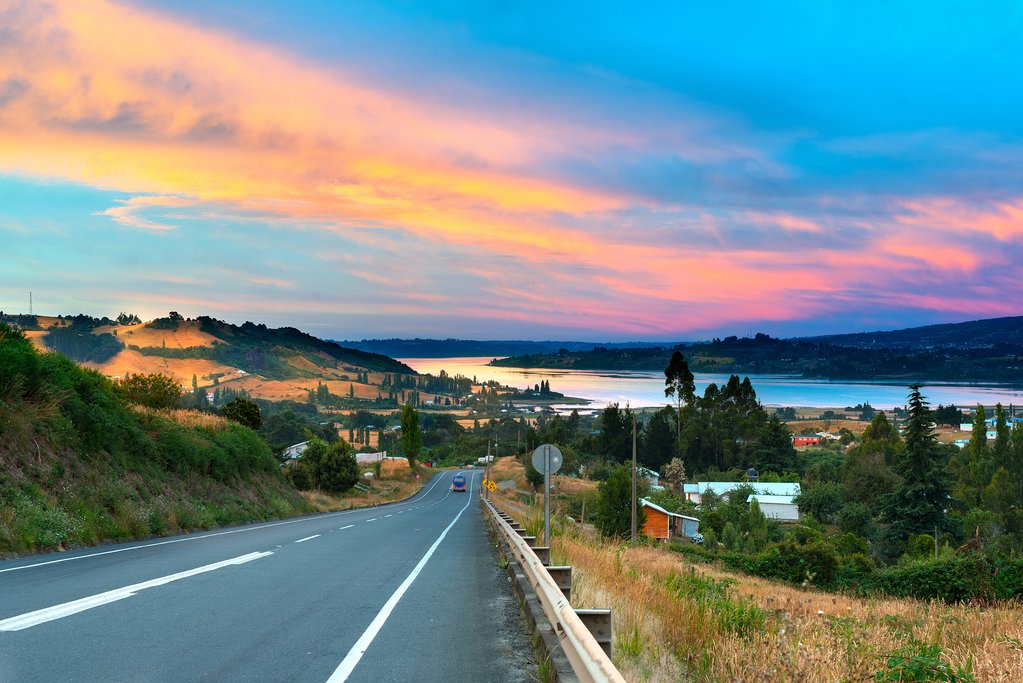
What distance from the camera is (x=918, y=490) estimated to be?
75.8 metres

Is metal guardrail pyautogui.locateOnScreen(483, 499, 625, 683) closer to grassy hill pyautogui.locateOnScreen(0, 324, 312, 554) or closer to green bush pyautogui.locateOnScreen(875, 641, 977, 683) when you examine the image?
green bush pyautogui.locateOnScreen(875, 641, 977, 683)

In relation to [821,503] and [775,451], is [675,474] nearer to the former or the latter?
[775,451]

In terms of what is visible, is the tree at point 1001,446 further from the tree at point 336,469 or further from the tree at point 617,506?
the tree at point 336,469

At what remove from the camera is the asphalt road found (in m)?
6.54

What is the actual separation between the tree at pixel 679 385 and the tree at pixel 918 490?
71318 millimetres

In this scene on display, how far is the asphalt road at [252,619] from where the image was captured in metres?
6.54

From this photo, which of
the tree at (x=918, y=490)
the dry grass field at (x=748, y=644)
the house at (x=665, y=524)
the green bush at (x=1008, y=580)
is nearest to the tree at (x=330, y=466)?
the house at (x=665, y=524)

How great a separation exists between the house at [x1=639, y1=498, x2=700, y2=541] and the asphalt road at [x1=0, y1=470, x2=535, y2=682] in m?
68.2

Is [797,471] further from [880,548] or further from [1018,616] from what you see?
[1018,616]

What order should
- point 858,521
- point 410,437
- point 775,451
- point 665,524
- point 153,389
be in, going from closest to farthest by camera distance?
point 153,389, point 665,524, point 858,521, point 775,451, point 410,437

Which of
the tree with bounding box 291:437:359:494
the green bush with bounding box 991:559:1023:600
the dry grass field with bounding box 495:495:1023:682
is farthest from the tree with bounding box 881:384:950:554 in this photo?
the dry grass field with bounding box 495:495:1023:682

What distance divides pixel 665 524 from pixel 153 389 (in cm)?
5813

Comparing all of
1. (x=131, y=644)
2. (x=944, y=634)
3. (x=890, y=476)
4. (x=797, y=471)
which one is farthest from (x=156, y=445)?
(x=797, y=471)

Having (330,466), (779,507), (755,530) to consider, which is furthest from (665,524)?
(330,466)
